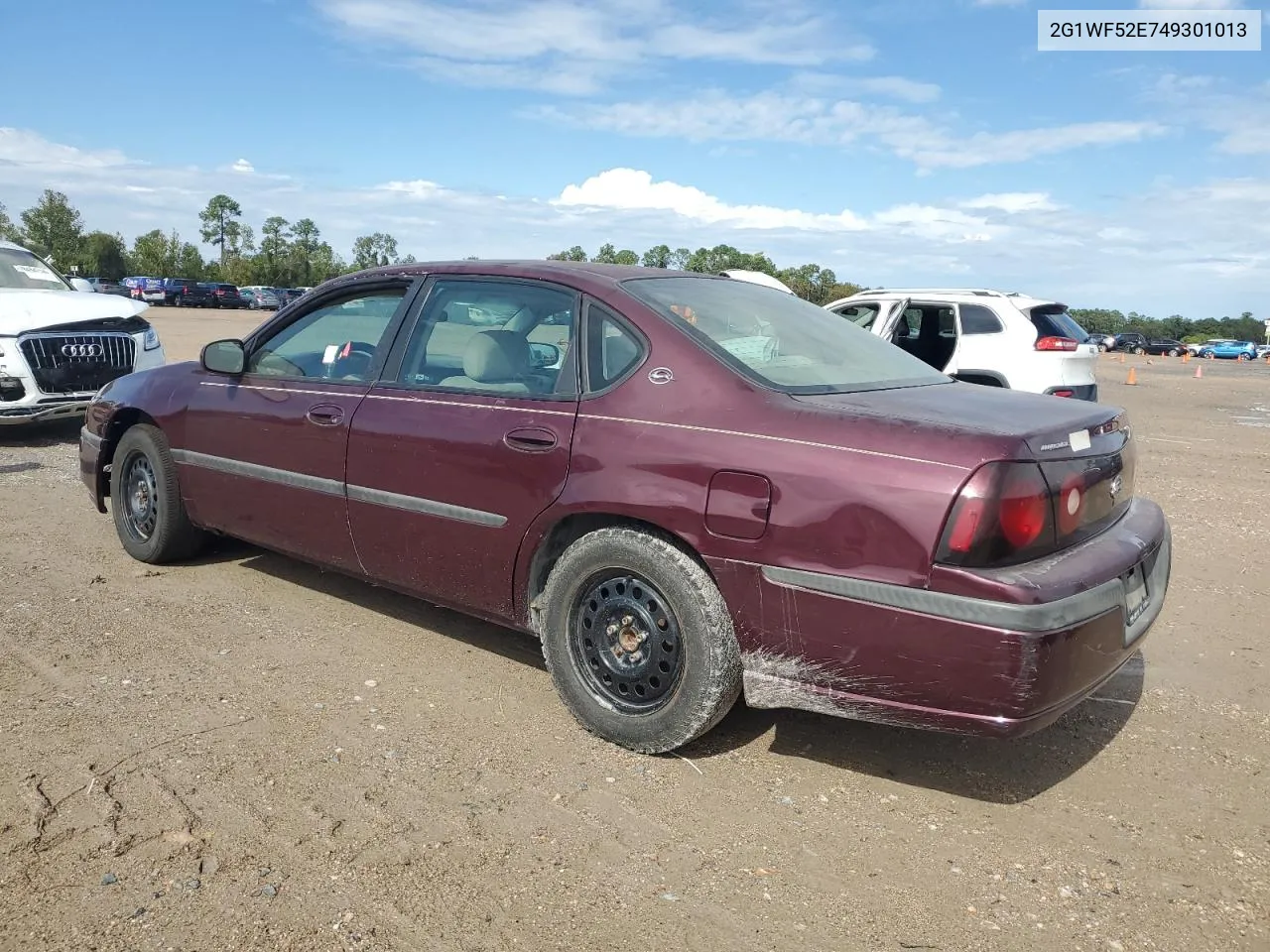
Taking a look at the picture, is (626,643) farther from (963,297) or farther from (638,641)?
(963,297)

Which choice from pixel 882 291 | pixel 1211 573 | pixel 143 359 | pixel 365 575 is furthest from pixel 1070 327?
pixel 143 359

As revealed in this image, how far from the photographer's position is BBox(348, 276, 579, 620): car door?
358cm

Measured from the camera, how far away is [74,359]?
884cm

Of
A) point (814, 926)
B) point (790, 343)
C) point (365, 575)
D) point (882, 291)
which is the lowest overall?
point (814, 926)

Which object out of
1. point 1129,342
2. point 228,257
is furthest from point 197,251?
point 1129,342

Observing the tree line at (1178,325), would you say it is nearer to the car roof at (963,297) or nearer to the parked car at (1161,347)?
the parked car at (1161,347)

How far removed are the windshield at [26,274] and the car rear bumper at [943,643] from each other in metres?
9.21

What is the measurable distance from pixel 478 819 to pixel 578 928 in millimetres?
584

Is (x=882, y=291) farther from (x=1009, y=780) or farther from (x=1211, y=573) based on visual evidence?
(x=1009, y=780)

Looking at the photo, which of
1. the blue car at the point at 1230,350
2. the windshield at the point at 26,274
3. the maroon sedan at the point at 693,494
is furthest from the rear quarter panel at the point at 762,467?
the blue car at the point at 1230,350

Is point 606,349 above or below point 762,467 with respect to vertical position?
above

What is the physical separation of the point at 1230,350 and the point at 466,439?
2555 inches

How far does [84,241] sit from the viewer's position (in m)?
88.9

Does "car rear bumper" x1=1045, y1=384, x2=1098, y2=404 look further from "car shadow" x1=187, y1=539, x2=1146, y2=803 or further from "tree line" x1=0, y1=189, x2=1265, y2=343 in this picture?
"tree line" x1=0, y1=189, x2=1265, y2=343
